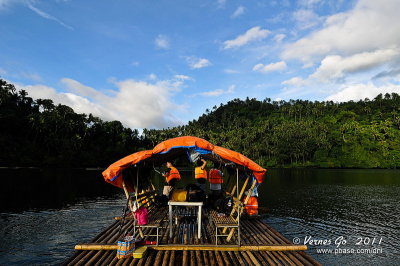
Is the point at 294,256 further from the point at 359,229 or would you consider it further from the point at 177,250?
the point at 359,229

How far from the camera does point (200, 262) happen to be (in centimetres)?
770

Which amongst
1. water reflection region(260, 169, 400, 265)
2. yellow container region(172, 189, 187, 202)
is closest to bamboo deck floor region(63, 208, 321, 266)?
yellow container region(172, 189, 187, 202)

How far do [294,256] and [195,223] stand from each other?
5005 mm

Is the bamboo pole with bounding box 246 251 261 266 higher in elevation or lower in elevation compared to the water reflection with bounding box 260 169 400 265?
higher

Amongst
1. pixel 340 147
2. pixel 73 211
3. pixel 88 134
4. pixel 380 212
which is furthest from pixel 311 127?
pixel 73 211

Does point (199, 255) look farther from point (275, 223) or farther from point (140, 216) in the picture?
point (275, 223)

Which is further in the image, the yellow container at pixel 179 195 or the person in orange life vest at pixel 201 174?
the person in orange life vest at pixel 201 174

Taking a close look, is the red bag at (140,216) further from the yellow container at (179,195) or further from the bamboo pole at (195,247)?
the yellow container at (179,195)

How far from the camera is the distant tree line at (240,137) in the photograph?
8912 centimetres

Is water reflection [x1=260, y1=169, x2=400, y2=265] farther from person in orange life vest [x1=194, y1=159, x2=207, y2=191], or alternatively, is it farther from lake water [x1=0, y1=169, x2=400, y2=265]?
person in orange life vest [x1=194, y1=159, x2=207, y2=191]

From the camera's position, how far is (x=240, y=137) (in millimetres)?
135375

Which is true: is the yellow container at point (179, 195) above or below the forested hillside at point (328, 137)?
below

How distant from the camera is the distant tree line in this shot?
292ft

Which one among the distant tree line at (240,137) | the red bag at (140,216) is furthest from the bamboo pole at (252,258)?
the distant tree line at (240,137)
